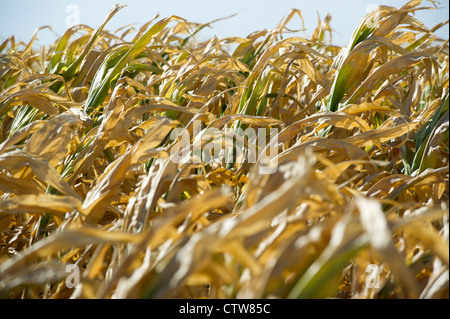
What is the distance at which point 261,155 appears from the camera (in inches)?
26.5

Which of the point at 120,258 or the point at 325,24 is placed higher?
the point at 325,24

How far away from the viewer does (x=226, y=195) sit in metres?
0.36

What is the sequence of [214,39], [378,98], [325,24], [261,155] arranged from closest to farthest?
[261,155], [378,98], [214,39], [325,24]

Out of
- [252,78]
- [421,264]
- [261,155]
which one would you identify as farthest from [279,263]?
[252,78]

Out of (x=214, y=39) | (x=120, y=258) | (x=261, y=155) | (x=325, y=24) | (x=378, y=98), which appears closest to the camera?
(x=120, y=258)

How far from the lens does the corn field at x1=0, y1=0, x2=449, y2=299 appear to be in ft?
1.16

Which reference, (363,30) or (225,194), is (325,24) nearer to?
(363,30)

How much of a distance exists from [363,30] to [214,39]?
33 centimetres

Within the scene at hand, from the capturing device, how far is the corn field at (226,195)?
1.16ft

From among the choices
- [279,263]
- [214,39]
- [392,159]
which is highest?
[214,39]
